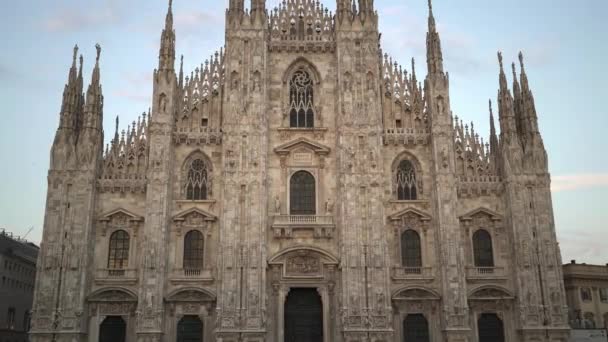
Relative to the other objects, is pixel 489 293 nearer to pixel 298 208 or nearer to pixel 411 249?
pixel 411 249

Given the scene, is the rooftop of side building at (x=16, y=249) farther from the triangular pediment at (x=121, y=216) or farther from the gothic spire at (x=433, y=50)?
the gothic spire at (x=433, y=50)

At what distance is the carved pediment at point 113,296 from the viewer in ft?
103

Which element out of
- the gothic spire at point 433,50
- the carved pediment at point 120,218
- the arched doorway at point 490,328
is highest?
the gothic spire at point 433,50

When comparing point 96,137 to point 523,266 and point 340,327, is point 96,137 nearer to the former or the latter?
point 340,327

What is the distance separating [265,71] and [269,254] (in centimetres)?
1040

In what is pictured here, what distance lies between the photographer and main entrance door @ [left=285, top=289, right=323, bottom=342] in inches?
1267

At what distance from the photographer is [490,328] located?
106 feet

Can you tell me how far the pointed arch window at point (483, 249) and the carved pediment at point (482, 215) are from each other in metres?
0.75

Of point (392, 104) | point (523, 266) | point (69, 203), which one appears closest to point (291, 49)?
point (392, 104)

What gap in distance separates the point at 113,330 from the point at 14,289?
19.4 m

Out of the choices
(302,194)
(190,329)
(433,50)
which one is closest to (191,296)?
(190,329)

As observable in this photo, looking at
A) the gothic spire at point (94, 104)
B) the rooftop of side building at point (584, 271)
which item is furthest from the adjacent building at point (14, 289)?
the rooftop of side building at point (584, 271)

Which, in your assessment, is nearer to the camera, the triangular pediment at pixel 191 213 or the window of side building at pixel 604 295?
the triangular pediment at pixel 191 213

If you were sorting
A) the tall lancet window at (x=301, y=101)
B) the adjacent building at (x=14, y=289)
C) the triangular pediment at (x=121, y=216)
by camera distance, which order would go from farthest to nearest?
the adjacent building at (x=14, y=289)
the tall lancet window at (x=301, y=101)
the triangular pediment at (x=121, y=216)
